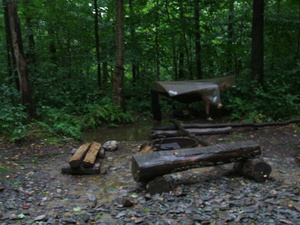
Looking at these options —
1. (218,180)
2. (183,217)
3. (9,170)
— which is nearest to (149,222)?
(183,217)

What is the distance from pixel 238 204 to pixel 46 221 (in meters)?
2.16

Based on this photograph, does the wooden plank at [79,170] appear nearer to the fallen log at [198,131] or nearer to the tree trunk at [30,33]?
the fallen log at [198,131]

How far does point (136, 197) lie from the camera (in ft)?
11.7

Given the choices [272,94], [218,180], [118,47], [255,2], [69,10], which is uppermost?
[69,10]

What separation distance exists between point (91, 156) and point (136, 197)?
1.54 meters

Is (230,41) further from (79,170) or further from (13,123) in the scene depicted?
(79,170)

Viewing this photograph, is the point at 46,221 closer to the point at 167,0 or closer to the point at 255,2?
the point at 255,2

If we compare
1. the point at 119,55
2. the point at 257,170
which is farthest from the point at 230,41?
the point at 257,170

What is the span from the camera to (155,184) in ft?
11.7

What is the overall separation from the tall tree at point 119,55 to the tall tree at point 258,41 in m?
4.30

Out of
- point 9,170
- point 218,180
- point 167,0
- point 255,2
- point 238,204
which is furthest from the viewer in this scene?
point 167,0

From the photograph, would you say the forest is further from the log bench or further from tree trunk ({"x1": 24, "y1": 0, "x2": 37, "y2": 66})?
the log bench

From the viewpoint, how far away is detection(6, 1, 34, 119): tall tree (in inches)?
278

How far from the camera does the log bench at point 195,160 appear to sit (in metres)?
3.54
